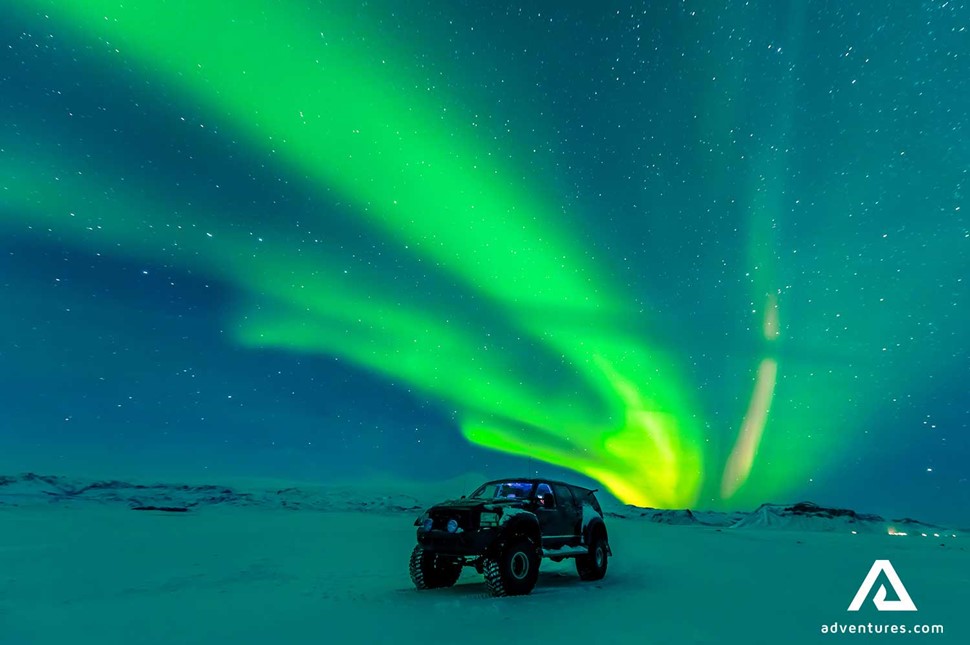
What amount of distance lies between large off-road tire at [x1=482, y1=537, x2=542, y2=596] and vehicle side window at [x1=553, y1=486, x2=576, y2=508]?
1789 mm

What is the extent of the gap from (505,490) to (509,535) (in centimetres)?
209

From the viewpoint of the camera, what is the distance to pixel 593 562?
15.1 m

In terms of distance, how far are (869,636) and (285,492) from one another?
162018 millimetres

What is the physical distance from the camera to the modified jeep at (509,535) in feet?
39.1

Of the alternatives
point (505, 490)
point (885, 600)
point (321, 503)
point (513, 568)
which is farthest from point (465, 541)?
point (321, 503)

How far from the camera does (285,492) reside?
156 meters

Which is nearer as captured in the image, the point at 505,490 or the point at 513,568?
the point at 513,568

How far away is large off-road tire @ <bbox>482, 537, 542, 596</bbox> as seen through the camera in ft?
38.8

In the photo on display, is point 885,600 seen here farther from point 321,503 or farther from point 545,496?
point 321,503

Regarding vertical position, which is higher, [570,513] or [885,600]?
[570,513]

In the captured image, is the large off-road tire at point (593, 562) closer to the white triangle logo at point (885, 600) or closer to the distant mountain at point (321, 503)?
the white triangle logo at point (885, 600)

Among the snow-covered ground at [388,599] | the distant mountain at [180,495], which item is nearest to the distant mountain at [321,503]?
the distant mountain at [180,495]

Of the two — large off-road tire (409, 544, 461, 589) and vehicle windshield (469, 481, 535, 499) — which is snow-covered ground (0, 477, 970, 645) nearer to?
large off-road tire (409, 544, 461, 589)

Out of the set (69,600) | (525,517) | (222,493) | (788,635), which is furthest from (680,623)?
(222,493)
